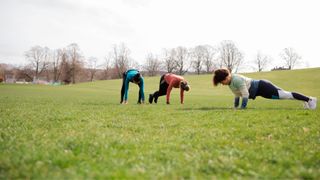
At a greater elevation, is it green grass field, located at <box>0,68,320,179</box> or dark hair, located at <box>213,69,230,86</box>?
dark hair, located at <box>213,69,230,86</box>

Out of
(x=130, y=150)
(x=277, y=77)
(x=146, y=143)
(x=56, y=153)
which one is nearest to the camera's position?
(x=56, y=153)

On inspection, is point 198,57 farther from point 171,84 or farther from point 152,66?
point 171,84

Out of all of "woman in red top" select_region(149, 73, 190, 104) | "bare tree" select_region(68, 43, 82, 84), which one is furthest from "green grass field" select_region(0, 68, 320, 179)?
"bare tree" select_region(68, 43, 82, 84)

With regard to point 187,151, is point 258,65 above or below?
above

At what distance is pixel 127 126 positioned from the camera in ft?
25.6

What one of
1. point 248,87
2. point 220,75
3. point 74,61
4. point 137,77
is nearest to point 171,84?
point 137,77

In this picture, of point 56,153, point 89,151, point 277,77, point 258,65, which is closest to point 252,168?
point 89,151

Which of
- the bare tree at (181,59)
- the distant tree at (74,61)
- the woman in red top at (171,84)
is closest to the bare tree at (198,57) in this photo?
the bare tree at (181,59)

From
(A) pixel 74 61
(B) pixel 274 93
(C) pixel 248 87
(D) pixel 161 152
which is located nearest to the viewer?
(D) pixel 161 152

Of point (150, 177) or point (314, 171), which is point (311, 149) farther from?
point (150, 177)

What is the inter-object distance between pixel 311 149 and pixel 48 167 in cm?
416

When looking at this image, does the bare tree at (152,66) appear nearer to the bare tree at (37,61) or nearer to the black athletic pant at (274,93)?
the bare tree at (37,61)

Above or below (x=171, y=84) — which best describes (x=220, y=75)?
above

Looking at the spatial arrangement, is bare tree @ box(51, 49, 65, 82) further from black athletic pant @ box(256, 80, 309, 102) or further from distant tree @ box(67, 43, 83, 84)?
black athletic pant @ box(256, 80, 309, 102)
